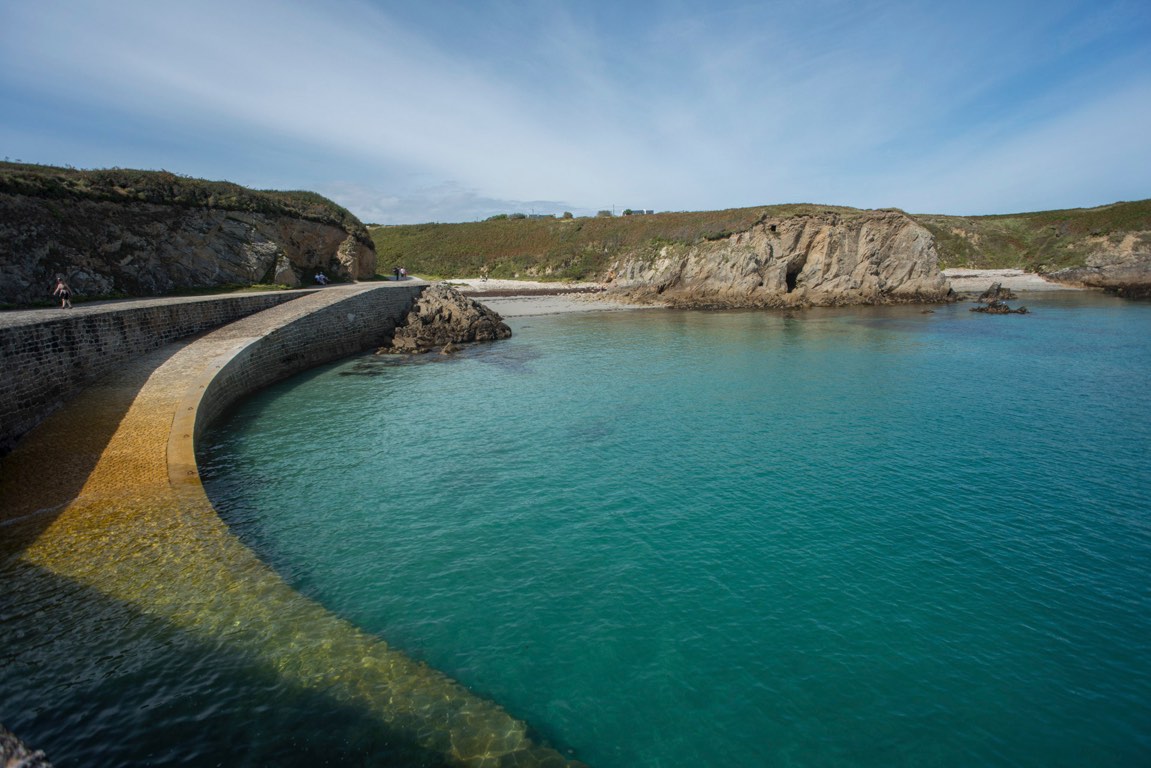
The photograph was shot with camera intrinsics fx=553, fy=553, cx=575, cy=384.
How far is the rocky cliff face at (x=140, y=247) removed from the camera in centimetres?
2477

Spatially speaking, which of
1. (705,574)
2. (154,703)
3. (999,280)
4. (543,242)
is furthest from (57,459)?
(999,280)

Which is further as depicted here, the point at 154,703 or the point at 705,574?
the point at 705,574

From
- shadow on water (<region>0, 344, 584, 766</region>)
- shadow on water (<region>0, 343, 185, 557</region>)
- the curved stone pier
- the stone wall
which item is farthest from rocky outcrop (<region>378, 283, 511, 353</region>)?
shadow on water (<region>0, 344, 584, 766</region>)

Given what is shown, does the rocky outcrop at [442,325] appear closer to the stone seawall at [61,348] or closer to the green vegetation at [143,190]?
the green vegetation at [143,190]

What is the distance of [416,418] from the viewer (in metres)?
19.7

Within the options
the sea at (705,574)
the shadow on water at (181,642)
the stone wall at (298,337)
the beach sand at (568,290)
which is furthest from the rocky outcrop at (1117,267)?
the shadow on water at (181,642)

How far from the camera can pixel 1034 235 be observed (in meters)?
88.1

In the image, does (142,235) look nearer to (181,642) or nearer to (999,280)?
(181,642)

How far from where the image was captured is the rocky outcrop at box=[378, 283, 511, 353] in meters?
34.9

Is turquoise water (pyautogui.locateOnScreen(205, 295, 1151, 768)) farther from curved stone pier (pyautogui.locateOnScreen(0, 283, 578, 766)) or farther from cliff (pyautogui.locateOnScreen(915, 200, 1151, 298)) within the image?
cliff (pyautogui.locateOnScreen(915, 200, 1151, 298))

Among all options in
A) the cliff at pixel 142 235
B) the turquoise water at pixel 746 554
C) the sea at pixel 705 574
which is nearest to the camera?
the sea at pixel 705 574

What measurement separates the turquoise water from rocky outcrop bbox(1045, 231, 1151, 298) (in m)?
65.6

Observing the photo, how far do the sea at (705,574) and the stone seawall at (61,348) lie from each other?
4142mm

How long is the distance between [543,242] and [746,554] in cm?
8386
